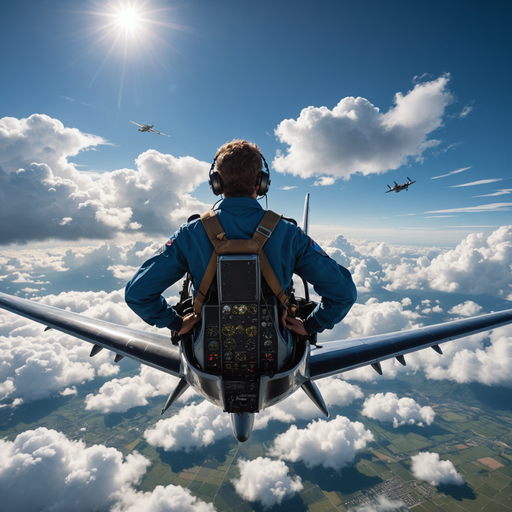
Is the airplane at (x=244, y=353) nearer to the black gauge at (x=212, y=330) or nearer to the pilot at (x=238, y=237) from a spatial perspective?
the black gauge at (x=212, y=330)

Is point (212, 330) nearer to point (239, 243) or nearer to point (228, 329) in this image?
point (228, 329)

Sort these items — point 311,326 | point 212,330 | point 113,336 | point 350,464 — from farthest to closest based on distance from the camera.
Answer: point 350,464 < point 113,336 < point 311,326 < point 212,330

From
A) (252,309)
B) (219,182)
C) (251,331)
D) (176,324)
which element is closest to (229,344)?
(251,331)

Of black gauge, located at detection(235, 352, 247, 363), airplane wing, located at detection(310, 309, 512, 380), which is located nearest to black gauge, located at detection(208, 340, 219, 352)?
black gauge, located at detection(235, 352, 247, 363)

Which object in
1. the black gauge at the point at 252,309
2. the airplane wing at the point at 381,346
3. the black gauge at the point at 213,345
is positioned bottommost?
the airplane wing at the point at 381,346

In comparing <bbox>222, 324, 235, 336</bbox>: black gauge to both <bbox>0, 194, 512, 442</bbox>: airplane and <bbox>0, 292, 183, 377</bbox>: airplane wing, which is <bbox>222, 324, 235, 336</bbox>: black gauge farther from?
<bbox>0, 292, 183, 377</bbox>: airplane wing

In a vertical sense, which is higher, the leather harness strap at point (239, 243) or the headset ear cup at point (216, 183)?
the headset ear cup at point (216, 183)

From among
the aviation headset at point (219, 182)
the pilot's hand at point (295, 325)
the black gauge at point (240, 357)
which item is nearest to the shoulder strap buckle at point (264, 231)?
the aviation headset at point (219, 182)

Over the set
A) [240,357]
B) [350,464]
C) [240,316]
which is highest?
[240,316]
